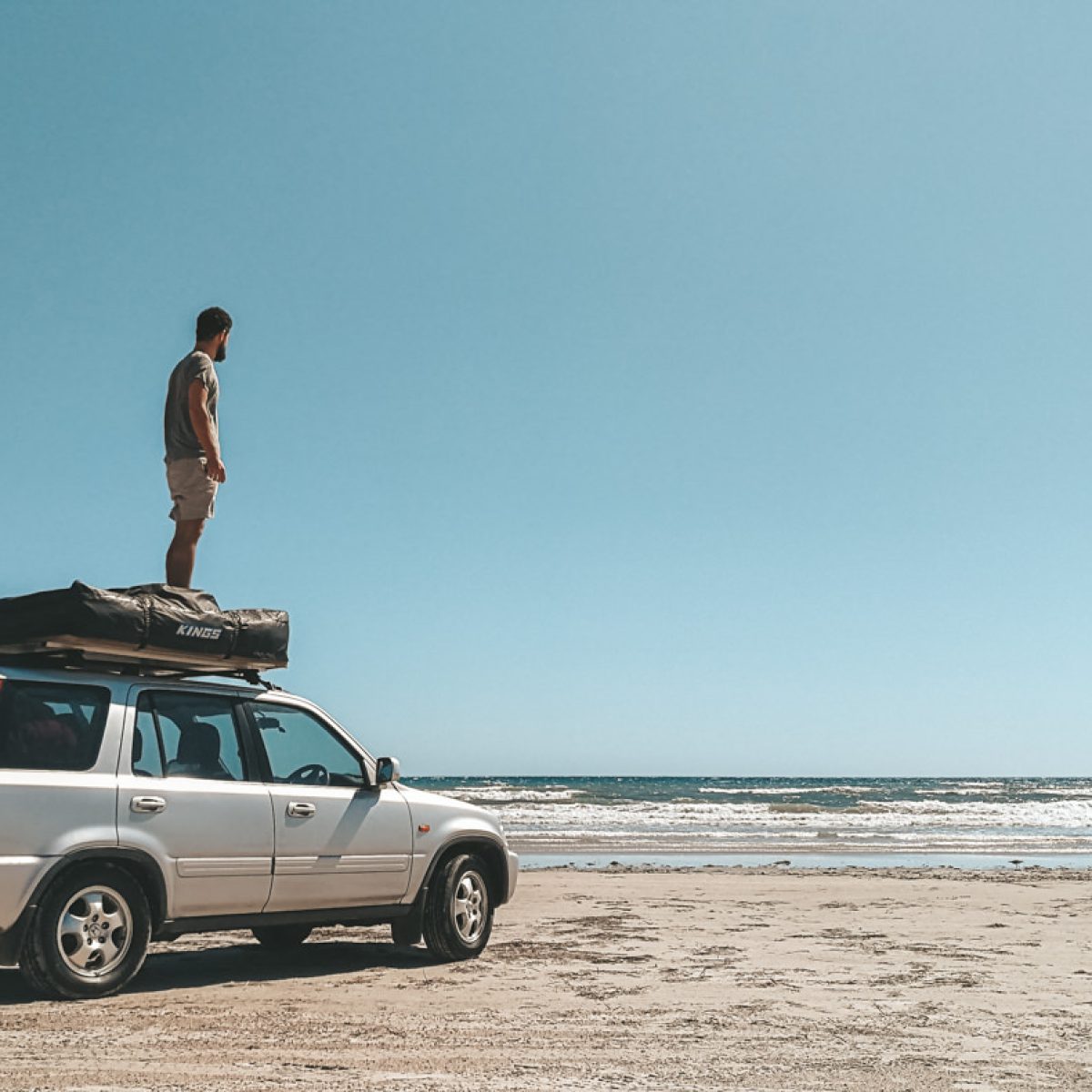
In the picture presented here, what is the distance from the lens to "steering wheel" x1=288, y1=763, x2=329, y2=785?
25.9 ft

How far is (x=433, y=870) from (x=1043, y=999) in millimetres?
3864

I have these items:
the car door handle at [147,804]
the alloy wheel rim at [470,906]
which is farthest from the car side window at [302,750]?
the alloy wheel rim at [470,906]

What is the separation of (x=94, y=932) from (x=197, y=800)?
0.86 metres

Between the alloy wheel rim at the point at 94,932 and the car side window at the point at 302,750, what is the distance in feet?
4.14

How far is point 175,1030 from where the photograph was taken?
6.02 meters

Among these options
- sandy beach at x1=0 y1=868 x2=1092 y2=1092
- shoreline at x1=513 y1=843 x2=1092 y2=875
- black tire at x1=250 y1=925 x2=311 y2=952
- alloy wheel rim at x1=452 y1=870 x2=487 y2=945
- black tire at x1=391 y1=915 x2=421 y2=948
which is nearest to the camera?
sandy beach at x1=0 y1=868 x2=1092 y2=1092

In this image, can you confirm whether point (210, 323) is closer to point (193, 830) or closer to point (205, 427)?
point (205, 427)

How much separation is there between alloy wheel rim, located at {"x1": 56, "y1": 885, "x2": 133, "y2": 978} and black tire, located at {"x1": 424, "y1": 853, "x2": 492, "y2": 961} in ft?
7.54

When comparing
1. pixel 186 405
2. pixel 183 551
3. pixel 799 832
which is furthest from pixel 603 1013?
pixel 799 832

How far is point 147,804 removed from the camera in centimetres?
689

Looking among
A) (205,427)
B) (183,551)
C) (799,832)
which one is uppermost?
(205,427)

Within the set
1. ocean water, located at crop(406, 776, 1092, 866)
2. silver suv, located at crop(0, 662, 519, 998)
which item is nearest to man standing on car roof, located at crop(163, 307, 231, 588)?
silver suv, located at crop(0, 662, 519, 998)

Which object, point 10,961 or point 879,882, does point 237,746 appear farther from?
point 879,882

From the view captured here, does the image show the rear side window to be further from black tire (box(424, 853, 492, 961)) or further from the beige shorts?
black tire (box(424, 853, 492, 961))
